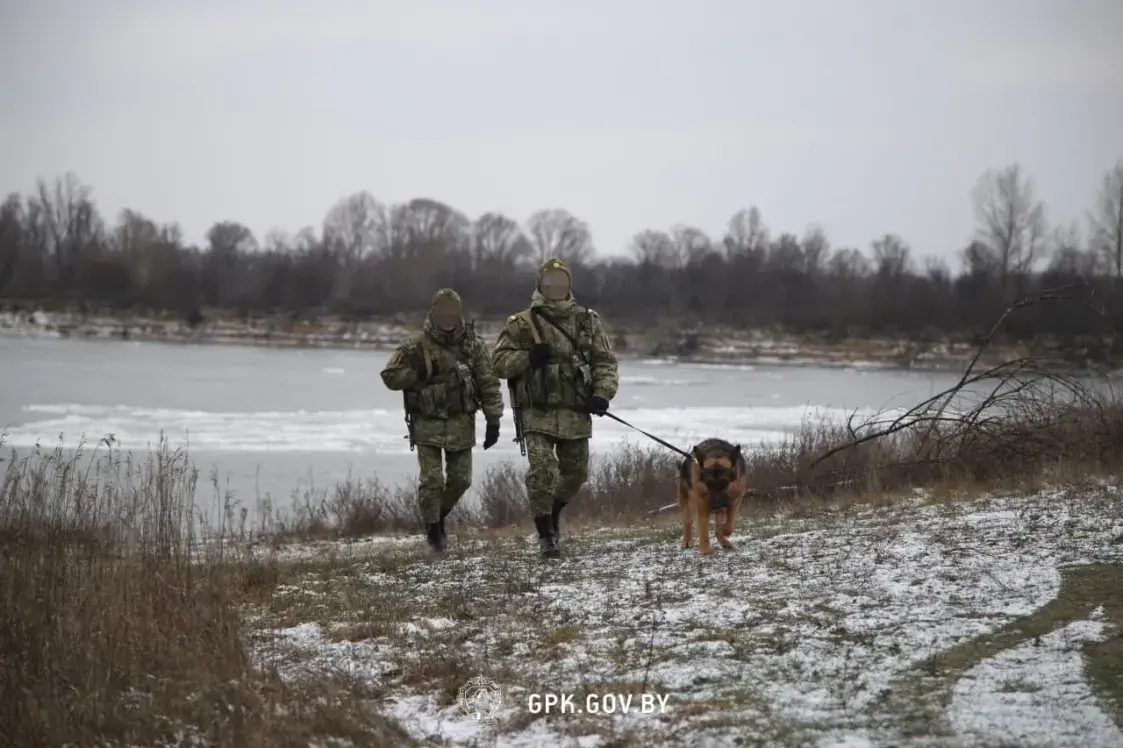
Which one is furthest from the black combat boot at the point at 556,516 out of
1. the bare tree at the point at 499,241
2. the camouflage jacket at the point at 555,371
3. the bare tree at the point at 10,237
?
the bare tree at the point at 499,241

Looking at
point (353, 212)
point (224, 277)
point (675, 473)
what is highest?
point (353, 212)

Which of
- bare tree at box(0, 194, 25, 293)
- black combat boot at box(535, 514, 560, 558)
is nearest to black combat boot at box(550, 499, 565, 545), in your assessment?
black combat boot at box(535, 514, 560, 558)

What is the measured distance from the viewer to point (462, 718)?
3.86 metres

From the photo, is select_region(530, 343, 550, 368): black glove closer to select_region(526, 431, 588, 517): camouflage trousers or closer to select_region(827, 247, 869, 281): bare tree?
select_region(526, 431, 588, 517): camouflage trousers

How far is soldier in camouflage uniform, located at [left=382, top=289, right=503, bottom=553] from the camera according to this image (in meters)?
7.29

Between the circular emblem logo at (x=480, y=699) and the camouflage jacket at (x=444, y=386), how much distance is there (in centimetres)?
325

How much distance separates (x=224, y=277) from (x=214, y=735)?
62.2 metres

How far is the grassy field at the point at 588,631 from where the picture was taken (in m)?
3.65

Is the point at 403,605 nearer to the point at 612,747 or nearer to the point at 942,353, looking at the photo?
the point at 612,747

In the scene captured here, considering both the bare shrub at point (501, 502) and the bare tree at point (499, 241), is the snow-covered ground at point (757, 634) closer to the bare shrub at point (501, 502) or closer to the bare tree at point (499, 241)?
the bare shrub at point (501, 502)

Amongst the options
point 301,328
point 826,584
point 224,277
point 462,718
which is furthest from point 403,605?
point 224,277

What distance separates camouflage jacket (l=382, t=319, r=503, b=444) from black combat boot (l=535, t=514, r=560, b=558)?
85cm

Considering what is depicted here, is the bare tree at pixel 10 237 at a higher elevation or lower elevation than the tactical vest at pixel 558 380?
higher

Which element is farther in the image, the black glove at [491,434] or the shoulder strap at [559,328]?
the black glove at [491,434]
